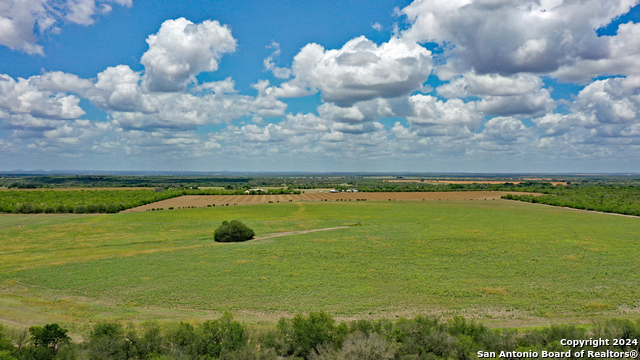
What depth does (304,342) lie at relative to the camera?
16.4 meters

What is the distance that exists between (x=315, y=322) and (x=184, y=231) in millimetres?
50586

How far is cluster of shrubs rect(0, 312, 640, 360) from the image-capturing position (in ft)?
49.7

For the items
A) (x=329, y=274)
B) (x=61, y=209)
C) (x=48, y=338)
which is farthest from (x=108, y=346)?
(x=61, y=209)

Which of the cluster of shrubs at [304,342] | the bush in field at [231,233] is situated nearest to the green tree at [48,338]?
the cluster of shrubs at [304,342]

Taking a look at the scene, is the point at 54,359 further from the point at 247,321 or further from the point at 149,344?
the point at 247,321

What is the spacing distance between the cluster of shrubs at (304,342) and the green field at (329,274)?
15.0 ft

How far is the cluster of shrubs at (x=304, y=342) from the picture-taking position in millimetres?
15156

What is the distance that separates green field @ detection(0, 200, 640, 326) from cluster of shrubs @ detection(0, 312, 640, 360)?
4.57 m

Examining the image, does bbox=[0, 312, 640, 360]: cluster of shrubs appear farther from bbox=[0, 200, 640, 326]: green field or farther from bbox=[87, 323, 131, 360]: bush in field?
bbox=[0, 200, 640, 326]: green field

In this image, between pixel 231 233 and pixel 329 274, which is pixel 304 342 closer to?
pixel 329 274

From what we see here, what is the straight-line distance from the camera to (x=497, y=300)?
24516 mm

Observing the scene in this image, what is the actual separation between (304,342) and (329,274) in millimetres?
15985

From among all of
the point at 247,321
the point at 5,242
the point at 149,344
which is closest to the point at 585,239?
the point at 247,321

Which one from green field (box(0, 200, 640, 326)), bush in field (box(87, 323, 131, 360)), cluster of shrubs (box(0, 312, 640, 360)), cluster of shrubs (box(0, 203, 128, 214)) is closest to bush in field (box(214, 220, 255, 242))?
green field (box(0, 200, 640, 326))
